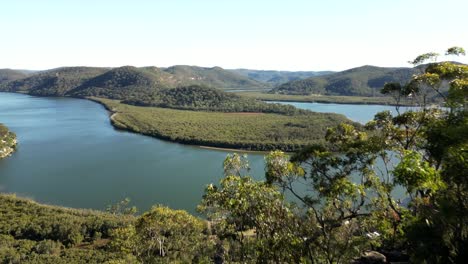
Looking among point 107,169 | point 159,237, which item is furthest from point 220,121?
point 159,237

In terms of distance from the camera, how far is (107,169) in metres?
52.7

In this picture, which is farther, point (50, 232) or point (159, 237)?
point (50, 232)

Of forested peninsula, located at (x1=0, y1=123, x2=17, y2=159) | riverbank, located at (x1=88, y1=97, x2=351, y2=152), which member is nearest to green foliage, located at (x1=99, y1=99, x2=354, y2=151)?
riverbank, located at (x1=88, y1=97, x2=351, y2=152)

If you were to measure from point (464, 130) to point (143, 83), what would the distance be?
19113 cm

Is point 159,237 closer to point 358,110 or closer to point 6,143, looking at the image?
point 6,143

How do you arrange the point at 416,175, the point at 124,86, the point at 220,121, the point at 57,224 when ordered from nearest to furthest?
1. the point at 416,175
2. the point at 57,224
3. the point at 220,121
4. the point at 124,86

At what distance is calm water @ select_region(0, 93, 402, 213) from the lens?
135ft

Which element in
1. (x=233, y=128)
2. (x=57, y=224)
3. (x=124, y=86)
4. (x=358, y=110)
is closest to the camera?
(x=57, y=224)

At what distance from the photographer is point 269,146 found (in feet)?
219

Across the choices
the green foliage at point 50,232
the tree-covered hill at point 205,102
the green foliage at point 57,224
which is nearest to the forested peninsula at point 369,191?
the green foliage at point 50,232

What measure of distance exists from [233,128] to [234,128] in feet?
0.76

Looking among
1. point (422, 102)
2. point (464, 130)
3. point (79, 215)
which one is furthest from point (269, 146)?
point (464, 130)

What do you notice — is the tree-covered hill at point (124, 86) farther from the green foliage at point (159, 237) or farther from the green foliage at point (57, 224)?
the green foliage at point (159, 237)

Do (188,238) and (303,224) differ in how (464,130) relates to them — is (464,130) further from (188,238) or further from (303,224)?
(188,238)
